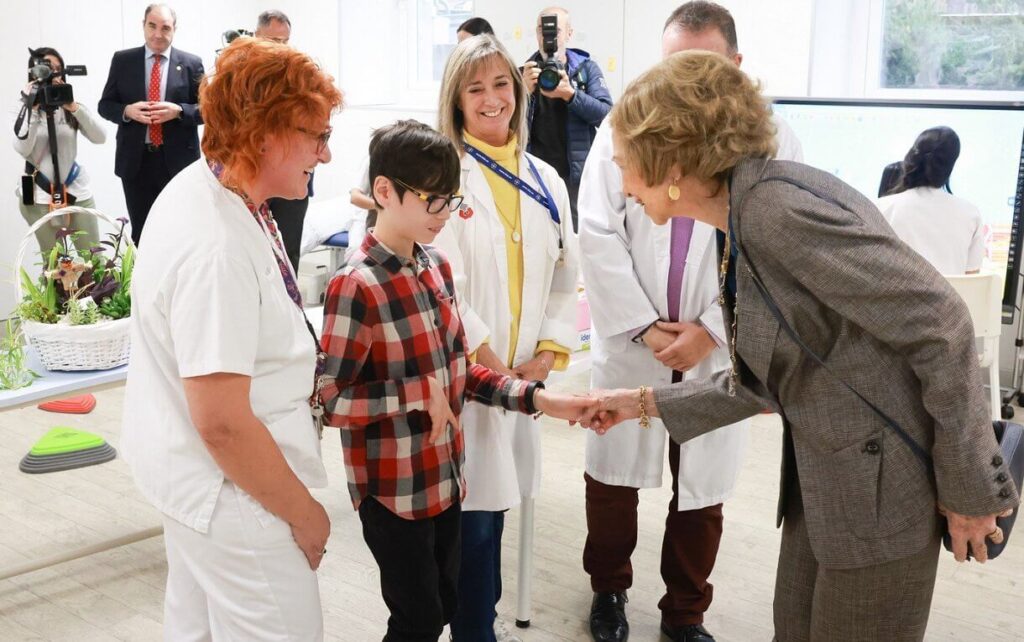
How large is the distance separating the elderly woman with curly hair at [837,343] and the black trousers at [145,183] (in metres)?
4.38

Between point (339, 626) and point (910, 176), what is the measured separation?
2857 mm

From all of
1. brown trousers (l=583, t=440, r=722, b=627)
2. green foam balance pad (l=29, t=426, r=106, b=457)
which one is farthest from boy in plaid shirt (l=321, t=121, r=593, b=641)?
green foam balance pad (l=29, t=426, r=106, b=457)

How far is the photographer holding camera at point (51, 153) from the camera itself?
18.0 ft

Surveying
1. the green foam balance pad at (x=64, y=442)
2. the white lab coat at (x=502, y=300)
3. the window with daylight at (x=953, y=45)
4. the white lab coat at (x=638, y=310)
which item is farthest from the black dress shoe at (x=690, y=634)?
the window with daylight at (x=953, y=45)

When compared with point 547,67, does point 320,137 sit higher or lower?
lower

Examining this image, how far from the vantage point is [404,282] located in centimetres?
189

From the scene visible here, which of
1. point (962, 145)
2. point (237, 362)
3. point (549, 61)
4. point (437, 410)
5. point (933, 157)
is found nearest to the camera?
point (237, 362)

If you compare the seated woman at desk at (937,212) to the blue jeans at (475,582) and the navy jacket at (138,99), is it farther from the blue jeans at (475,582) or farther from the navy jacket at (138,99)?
the navy jacket at (138,99)

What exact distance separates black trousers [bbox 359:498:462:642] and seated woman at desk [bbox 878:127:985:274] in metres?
2.83

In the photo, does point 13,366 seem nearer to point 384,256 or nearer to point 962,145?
point 384,256

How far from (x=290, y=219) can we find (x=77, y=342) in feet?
9.43

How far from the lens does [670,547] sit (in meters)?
2.65

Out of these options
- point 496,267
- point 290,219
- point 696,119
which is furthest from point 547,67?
point 696,119

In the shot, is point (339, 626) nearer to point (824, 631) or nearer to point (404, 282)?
point (404, 282)
